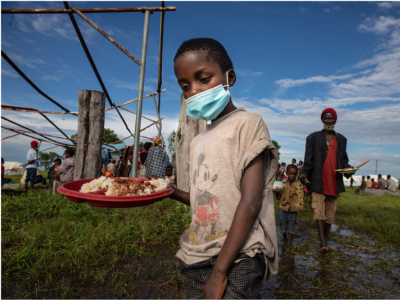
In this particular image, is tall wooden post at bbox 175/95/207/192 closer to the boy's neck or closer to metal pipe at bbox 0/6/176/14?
metal pipe at bbox 0/6/176/14

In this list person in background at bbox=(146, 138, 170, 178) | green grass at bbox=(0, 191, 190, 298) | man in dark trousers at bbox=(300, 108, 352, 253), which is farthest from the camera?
person in background at bbox=(146, 138, 170, 178)

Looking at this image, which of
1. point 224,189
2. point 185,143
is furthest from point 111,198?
point 185,143

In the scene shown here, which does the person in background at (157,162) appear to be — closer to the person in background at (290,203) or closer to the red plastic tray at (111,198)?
the person in background at (290,203)

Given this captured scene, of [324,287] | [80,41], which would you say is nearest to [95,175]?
[80,41]

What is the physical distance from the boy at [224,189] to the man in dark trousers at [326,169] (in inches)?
131

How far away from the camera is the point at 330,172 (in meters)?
4.21

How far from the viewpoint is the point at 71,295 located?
255 cm

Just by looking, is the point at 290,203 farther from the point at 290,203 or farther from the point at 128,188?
the point at 128,188

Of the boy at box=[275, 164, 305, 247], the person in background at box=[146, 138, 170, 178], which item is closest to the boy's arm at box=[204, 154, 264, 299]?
the boy at box=[275, 164, 305, 247]

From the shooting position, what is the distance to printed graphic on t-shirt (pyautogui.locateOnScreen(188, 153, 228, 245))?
1280mm

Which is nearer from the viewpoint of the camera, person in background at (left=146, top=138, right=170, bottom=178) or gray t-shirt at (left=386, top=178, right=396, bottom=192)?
person in background at (left=146, top=138, right=170, bottom=178)

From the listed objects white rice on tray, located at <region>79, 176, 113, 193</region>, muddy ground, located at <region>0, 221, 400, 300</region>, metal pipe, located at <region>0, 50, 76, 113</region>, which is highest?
metal pipe, located at <region>0, 50, 76, 113</region>

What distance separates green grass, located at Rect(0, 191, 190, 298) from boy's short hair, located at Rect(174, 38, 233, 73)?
236cm

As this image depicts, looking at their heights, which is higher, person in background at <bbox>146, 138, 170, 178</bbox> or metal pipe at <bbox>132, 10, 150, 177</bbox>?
metal pipe at <bbox>132, 10, 150, 177</bbox>
